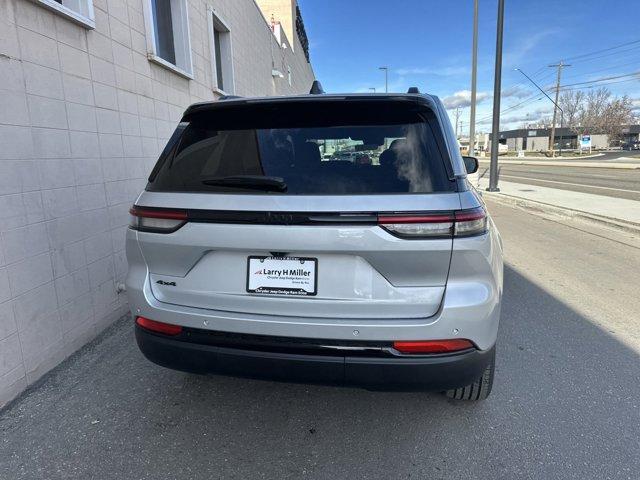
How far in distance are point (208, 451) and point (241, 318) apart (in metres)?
0.82

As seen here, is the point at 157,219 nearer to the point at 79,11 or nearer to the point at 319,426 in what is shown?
the point at 319,426

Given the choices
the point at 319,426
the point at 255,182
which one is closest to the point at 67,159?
the point at 255,182

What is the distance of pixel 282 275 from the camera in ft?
7.11

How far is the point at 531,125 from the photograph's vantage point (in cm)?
11619

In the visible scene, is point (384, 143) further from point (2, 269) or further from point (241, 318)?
point (2, 269)

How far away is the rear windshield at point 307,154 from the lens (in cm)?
216

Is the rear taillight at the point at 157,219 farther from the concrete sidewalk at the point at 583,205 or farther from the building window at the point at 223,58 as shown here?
the concrete sidewalk at the point at 583,205

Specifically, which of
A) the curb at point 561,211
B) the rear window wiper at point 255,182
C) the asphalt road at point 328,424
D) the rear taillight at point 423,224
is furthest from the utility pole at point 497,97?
the rear window wiper at point 255,182

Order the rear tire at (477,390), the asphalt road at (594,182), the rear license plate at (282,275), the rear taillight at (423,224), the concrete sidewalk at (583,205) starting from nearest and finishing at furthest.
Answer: the rear taillight at (423,224) → the rear license plate at (282,275) → the rear tire at (477,390) → the concrete sidewalk at (583,205) → the asphalt road at (594,182)

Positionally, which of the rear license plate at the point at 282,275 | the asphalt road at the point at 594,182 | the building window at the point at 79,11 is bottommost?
the asphalt road at the point at 594,182

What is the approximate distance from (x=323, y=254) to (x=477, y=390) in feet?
4.62

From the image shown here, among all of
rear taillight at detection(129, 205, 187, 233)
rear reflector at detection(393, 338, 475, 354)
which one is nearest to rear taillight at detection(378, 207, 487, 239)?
rear reflector at detection(393, 338, 475, 354)

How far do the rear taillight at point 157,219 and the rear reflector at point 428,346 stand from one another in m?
1.21

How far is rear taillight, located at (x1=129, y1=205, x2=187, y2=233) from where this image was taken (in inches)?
88.9
